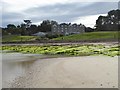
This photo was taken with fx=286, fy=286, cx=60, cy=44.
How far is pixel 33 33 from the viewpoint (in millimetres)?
149750

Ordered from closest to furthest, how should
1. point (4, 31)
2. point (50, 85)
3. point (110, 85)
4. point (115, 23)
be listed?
point (110, 85)
point (50, 85)
point (115, 23)
point (4, 31)

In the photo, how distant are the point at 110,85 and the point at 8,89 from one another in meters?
4.51

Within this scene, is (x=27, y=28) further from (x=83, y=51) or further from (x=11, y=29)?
(x=83, y=51)

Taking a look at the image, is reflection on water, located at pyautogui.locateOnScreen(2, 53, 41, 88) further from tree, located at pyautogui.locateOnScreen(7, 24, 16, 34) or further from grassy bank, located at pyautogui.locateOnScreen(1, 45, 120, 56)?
tree, located at pyautogui.locateOnScreen(7, 24, 16, 34)

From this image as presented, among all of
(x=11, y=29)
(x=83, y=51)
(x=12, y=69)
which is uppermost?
(x=11, y=29)

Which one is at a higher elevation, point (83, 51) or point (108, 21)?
point (108, 21)

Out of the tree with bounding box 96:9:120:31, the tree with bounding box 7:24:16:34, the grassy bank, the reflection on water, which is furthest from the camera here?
the tree with bounding box 7:24:16:34

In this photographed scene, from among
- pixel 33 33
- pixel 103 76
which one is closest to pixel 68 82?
pixel 103 76

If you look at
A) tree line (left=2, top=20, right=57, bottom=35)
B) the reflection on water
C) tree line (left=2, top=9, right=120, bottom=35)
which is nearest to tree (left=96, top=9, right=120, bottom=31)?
tree line (left=2, top=9, right=120, bottom=35)

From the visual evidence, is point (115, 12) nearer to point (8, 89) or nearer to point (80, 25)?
point (80, 25)

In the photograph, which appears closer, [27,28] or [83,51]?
[83,51]

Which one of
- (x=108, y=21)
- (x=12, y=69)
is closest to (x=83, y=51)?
→ (x=12, y=69)

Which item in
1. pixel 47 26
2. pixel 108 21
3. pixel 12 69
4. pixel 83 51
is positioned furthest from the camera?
pixel 47 26

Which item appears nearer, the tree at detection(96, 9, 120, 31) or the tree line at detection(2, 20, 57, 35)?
the tree at detection(96, 9, 120, 31)
